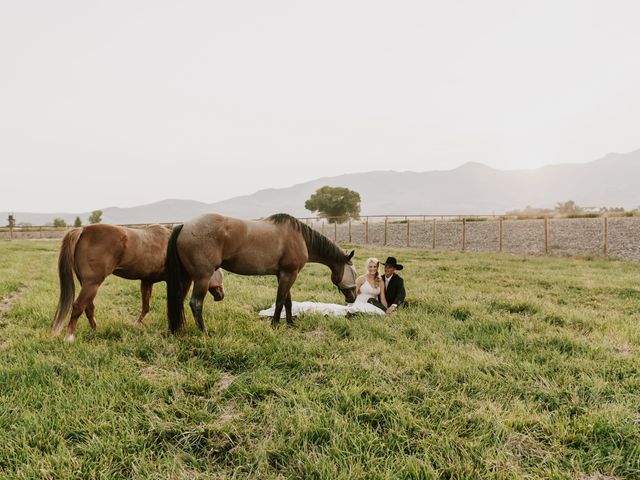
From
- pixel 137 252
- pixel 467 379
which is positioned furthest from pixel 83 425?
pixel 467 379

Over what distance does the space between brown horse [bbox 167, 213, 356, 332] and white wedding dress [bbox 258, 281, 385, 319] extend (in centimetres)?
66

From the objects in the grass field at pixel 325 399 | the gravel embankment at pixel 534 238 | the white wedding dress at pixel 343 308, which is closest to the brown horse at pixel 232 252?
the grass field at pixel 325 399

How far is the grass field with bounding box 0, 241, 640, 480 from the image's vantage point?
2293 millimetres

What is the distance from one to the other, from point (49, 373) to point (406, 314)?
15.2ft

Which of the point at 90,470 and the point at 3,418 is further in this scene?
the point at 3,418

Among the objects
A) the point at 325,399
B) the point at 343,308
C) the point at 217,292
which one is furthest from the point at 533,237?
the point at 325,399

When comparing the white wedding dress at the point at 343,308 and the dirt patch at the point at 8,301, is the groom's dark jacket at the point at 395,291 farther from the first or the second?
the dirt patch at the point at 8,301

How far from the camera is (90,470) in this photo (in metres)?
2.20

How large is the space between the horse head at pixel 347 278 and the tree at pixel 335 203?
57662mm

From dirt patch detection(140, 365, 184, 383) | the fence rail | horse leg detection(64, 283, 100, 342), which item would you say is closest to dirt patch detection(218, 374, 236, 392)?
dirt patch detection(140, 365, 184, 383)

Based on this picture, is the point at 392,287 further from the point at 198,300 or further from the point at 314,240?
the point at 198,300

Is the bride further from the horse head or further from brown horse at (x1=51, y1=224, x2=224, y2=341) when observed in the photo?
brown horse at (x1=51, y1=224, x2=224, y2=341)

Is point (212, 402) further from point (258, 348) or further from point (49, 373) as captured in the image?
point (49, 373)

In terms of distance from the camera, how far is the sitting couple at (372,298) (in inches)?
233
